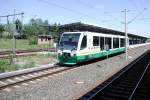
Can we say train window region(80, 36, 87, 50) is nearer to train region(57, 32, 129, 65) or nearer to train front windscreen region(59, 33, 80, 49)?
train region(57, 32, 129, 65)

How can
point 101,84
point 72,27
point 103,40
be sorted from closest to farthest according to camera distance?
1. point 101,84
2. point 103,40
3. point 72,27

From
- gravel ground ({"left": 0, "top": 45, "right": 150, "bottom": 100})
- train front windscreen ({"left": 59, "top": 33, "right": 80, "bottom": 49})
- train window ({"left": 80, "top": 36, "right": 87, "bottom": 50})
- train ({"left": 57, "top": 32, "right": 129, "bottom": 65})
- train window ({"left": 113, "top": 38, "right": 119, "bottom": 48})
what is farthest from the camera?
train window ({"left": 113, "top": 38, "right": 119, "bottom": 48})

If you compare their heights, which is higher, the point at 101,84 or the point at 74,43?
the point at 74,43

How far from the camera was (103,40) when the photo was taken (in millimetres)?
23641

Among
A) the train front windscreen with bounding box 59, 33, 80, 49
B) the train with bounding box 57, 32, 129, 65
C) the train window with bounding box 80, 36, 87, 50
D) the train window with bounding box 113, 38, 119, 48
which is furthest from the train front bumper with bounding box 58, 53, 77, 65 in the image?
the train window with bounding box 113, 38, 119, 48

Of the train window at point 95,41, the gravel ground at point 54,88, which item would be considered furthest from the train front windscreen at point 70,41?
the gravel ground at point 54,88

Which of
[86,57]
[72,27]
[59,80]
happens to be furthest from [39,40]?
[59,80]

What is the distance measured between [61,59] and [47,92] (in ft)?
26.7

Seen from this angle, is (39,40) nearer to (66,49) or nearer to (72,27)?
(72,27)

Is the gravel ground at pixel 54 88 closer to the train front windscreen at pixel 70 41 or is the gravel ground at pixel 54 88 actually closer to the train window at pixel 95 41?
the train front windscreen at pixel 70 41

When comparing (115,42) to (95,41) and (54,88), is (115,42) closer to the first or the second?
(95,41)

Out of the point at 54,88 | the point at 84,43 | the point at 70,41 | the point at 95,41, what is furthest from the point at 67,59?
the point at 54,88

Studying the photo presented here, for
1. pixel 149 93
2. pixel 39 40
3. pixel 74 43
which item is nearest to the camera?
pixel 149 93

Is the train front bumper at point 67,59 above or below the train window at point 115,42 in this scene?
below
